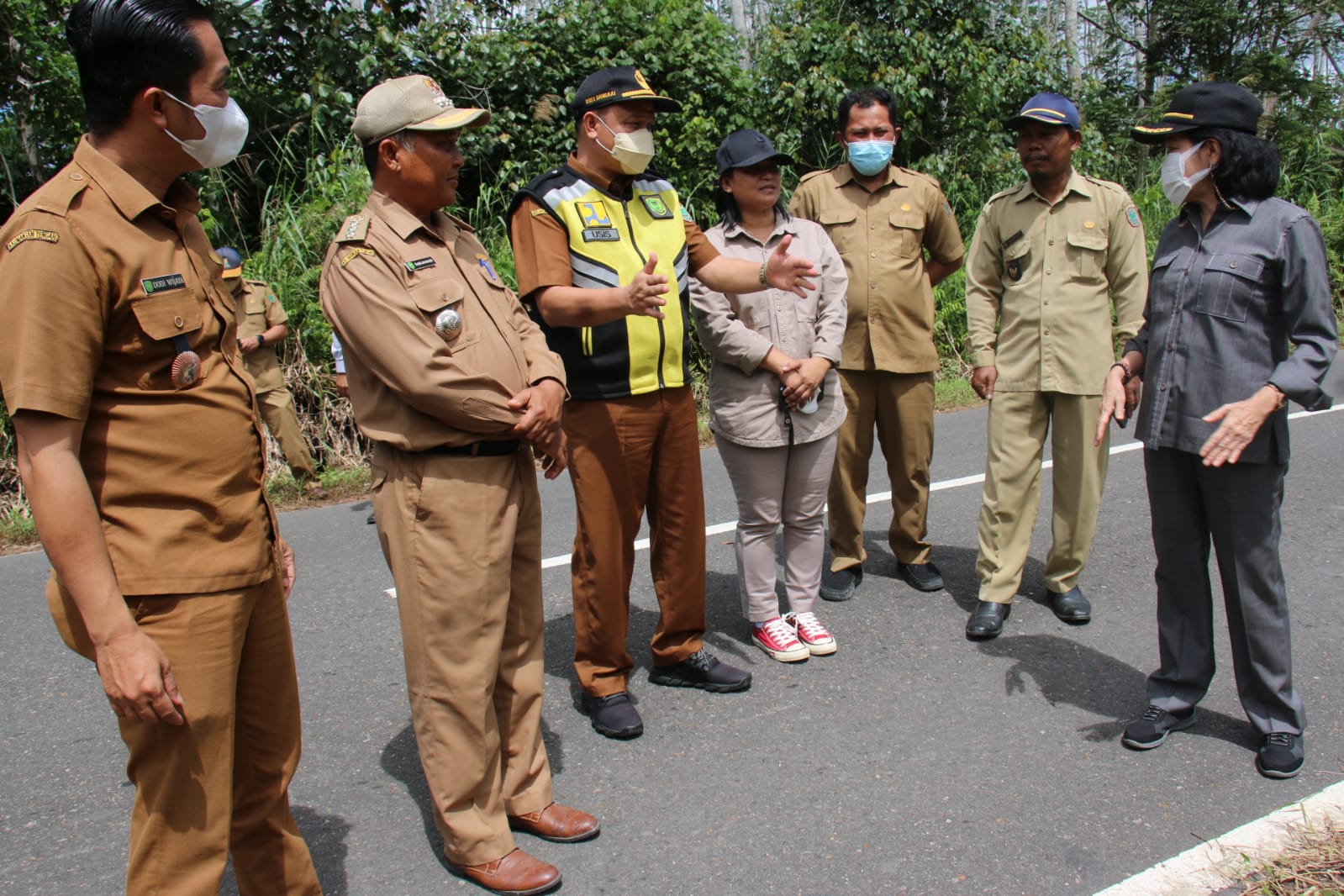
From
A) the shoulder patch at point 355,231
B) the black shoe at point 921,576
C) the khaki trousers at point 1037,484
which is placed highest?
the shoulder patch at point 355,231

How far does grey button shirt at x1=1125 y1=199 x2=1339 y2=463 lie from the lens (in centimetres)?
304

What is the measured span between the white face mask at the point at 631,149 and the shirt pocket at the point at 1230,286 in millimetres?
1759

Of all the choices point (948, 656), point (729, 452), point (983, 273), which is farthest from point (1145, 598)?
point (729, 452)

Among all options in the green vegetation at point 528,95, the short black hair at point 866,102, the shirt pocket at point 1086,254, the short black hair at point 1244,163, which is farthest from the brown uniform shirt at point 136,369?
the green vegetation at point 528,95

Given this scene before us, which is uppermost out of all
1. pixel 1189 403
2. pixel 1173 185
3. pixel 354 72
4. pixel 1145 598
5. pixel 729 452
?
pixel 354 72

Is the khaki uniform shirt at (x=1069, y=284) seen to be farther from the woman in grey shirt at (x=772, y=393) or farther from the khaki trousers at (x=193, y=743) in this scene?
the khaki trousers at (x=193, y=743)

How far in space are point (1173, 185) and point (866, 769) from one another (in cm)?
202

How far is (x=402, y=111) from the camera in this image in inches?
103

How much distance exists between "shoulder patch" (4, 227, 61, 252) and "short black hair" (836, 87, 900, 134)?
11.8 feet

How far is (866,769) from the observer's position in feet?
10.7

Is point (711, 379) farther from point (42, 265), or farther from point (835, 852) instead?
point (42, 265)

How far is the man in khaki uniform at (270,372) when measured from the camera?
7078mm

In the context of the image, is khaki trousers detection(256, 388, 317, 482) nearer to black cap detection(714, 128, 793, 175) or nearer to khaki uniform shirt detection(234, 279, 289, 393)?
khaki uniform shirt detection(234, 279, 289, 393)

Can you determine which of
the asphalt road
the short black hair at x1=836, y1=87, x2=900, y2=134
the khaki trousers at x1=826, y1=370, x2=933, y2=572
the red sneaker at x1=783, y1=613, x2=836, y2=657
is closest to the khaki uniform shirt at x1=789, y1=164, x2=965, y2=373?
the khaki trousers at x1=826, y1=370, x2=933, y2=572
